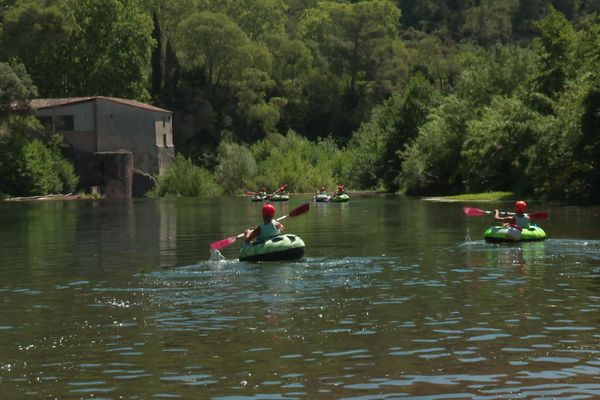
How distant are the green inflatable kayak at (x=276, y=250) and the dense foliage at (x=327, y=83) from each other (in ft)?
129

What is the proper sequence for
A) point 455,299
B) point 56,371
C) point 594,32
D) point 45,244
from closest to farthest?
point 56,371 < point 455,299 < point 45,244 < point 594,32

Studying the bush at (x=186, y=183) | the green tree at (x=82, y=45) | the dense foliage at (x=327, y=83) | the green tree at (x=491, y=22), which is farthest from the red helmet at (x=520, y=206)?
the green tree at (x=491, y=22)

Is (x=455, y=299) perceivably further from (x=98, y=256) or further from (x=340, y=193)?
(x=340, y=193)

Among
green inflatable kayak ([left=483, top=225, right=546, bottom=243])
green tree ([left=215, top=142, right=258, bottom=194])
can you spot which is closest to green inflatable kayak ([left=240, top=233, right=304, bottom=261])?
green inflatable kayak ([left=483, top=225, right=546, bottom=243])

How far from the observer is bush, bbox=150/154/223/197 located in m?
127

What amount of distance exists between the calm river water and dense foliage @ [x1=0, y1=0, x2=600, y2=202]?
3857 centimetres

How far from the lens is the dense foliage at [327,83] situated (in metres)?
86.6

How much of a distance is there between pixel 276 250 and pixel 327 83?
402ft

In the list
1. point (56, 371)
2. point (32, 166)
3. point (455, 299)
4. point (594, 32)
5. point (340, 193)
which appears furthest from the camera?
point (32, 166)

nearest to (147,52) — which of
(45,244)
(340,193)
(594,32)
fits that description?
(340,193)

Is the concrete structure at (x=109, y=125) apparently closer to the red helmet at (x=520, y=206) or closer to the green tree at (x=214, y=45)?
the green tree at (x=214, y=45)

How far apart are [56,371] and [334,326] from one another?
19.9ft

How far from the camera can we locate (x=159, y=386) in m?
18.5

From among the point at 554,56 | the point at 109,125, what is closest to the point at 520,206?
the point at 554,56
